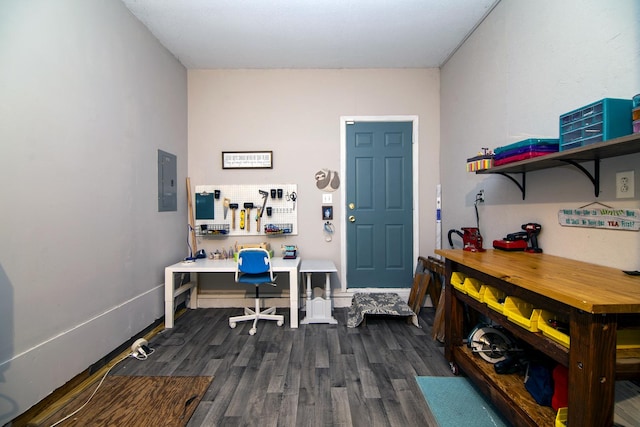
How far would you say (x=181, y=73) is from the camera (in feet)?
10.7

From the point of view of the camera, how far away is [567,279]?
117cm

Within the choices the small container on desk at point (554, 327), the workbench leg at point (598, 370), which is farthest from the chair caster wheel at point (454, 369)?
the workbench leg at point (598, 370)

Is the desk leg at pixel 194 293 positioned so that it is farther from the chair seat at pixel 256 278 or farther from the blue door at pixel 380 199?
the blue door at pixel 380 199

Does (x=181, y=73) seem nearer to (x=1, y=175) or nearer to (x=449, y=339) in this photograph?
(x=1, y=175)

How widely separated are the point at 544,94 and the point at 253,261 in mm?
2723

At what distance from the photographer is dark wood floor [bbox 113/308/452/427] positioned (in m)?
1.61

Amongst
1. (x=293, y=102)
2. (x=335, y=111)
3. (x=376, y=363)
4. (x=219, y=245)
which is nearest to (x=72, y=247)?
(x=219, y=245)

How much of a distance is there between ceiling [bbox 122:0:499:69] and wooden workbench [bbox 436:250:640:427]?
225 cm

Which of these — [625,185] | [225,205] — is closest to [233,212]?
[225,205]

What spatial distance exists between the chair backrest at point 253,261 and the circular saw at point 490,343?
6.14ft

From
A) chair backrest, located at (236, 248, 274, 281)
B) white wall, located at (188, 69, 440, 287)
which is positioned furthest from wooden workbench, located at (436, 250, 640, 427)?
white wall, located at (188, 69, 440, 287)

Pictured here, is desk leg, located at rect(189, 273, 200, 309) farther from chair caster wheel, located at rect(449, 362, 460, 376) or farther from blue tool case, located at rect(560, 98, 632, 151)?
blue tool case, located at rect(560, 98, 632, 151)

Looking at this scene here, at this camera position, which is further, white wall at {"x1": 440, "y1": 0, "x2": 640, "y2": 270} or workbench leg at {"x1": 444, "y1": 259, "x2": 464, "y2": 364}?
workbench leg at {"x1": 444, "y1": 259, "x2": 464, "y2": 364}

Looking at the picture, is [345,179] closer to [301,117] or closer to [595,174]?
[301,117]
